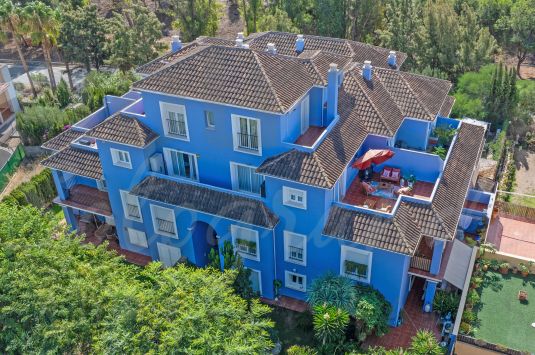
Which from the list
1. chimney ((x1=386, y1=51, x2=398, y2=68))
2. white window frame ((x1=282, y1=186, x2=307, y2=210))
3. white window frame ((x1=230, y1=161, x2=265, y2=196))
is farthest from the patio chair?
chimney ((x1=386, y1=51, x2=398, y2=68))

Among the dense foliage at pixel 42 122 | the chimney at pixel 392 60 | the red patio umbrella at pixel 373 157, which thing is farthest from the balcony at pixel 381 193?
the dense foliage at pixel 42 122

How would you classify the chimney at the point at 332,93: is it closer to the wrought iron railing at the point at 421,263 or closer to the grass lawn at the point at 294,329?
the wrought iron railing at the point at 421,263

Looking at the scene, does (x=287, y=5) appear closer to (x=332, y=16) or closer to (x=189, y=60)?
(x=332, y=16)

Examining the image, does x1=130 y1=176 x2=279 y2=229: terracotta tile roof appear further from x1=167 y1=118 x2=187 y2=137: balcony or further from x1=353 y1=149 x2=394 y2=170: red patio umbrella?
x1=353 y1=149 x2=394 y2=170: red patio umbrella

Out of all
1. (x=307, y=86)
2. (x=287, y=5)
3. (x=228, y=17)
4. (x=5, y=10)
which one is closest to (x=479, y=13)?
(x=287, y=5)

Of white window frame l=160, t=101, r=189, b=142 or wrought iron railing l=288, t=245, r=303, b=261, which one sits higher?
white window frame l=160, t=101, r=189, b=142

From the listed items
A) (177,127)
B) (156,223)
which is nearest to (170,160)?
(177,127)
